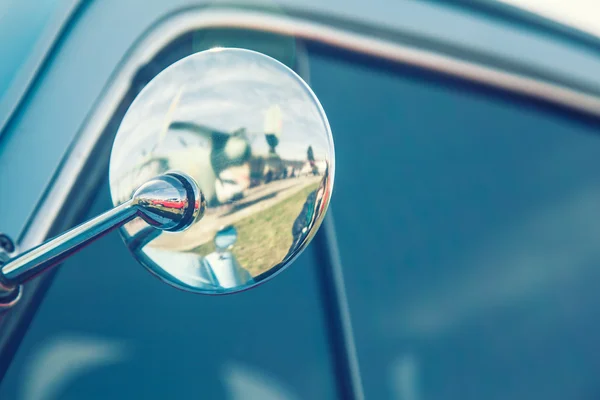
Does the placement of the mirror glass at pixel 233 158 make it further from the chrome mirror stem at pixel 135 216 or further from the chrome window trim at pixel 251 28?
the chrome window trim at pixel 251 28

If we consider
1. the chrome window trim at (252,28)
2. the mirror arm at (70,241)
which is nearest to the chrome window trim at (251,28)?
the chrome window trim at (252,28)

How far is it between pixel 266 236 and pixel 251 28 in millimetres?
710

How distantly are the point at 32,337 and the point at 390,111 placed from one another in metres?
0.97

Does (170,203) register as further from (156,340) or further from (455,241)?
(455,241)

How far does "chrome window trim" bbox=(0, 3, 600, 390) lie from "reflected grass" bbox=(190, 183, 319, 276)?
1.19 ft

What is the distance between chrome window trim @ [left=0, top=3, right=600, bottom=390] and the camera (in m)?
1.06

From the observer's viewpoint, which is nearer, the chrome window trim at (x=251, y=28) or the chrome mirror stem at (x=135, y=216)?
the chrome mirror stem at (x=135, y=216)

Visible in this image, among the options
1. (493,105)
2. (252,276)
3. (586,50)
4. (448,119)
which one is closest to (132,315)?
(252,276)

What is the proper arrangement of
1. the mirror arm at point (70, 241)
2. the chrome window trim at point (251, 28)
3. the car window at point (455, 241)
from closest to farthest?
the mirror arm at point (70, 241), the chrome window trim at point (251, 28), the car window at point (455, 241)

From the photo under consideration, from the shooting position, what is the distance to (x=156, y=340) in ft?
4.15

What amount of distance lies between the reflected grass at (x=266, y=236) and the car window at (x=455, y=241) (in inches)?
27.2

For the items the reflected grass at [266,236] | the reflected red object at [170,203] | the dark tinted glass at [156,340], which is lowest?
the dark tinted glass at [156,340]

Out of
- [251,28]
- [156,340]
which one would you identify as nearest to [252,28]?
[251,28]

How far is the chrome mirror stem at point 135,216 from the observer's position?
0.77 meters
